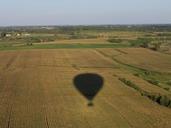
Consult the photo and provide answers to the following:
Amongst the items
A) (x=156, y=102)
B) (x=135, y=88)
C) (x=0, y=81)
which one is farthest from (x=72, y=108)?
(x=0, y=81)

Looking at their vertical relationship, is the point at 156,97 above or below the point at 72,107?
below

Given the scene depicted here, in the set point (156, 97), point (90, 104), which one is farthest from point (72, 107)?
point (156, 97)

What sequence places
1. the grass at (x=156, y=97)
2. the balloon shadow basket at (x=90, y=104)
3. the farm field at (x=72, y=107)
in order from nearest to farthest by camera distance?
the farm field at (x=72, y=107)
the balloon shadow basket at (x=90, y=104)
the grass at (x=156, y=97)

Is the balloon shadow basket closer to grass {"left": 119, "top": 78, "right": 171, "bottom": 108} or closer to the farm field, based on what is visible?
the farm field

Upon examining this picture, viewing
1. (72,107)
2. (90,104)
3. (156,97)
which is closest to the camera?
(72,107)

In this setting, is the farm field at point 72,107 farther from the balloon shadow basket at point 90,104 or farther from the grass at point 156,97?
the grass at point 156,97

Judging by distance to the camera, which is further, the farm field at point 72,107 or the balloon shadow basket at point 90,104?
the balloon shadow basket at point 90,104

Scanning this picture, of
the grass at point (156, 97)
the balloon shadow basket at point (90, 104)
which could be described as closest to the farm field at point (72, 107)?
the balloon shadow basket at point (90, 104)

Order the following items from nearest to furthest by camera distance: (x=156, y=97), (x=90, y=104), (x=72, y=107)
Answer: (x=72, y=107) → (x=90, y=104) → (x=156, y=97)

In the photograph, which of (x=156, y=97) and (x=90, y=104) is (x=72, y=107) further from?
(x=156, y=97)

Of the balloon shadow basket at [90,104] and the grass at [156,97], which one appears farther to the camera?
the grass at [156,97]

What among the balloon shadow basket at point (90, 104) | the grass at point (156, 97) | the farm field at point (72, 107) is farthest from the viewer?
the grass at point (156, 97)

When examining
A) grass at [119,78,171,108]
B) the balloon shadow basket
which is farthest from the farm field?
grass at [119,78,171,108]
